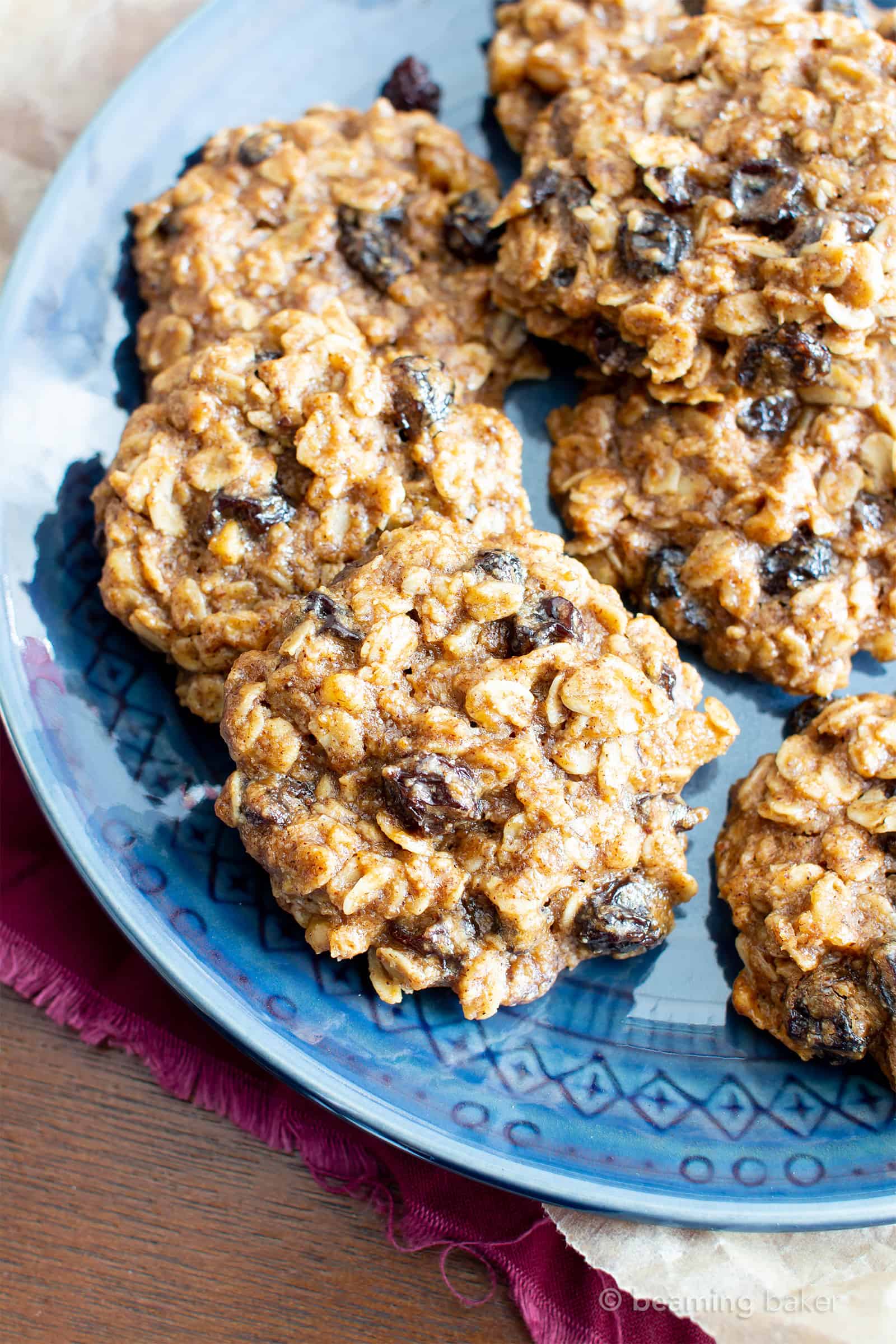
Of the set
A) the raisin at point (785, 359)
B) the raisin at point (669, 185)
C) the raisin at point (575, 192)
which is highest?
the raisin at point (575, 192)

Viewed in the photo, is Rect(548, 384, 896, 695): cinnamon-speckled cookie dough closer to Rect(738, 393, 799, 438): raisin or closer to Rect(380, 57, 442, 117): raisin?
Rect(738, 393, 799, 438): raisin

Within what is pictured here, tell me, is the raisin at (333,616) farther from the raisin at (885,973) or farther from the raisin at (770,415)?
the raisin at (885,973)

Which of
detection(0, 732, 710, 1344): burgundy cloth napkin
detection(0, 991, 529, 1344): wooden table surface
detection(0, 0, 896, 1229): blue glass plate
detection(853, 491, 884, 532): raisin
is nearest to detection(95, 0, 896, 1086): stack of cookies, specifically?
detection(853, 491, 884, 532): raisin

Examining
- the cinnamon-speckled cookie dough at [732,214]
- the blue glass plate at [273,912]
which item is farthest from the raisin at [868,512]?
the blue glass plate at [273,912]

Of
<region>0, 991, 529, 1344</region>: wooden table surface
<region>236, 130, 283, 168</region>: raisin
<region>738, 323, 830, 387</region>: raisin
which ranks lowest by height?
<region>0, 991, 529, 1344</region>: wooden table surface

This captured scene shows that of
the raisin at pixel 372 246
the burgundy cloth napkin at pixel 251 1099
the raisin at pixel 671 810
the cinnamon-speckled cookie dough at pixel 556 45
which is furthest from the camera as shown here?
the cinnamon-speckled cookie dough at pixel 556 45

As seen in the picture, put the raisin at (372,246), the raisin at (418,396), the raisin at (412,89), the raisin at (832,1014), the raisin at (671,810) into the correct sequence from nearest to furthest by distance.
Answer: the raisin at (832,1014) → the raisin at (671,810) → the raisin at (418,396) → the raisin at (372,246) → the raisin at (412,89)

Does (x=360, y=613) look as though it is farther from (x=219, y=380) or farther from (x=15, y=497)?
(x=15, y=497)
